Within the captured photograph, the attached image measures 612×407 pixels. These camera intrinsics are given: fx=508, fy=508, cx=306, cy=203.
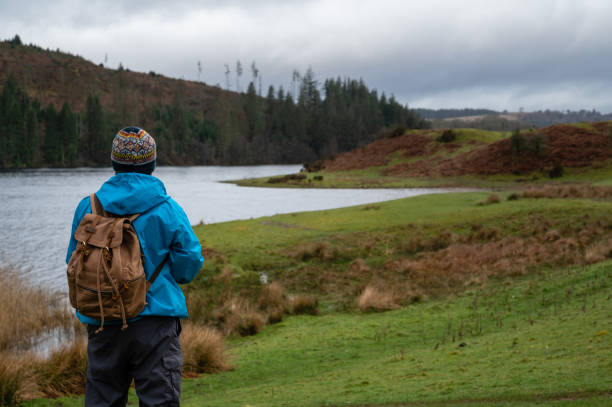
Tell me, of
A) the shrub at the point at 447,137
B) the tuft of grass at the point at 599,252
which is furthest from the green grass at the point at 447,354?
the shrub at the point at 447,137

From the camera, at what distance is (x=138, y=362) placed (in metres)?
3.61

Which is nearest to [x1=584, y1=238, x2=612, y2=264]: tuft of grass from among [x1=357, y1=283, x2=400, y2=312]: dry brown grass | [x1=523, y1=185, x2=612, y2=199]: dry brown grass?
[x1=357, y1=283, x2=400, y2=312]: dry brown grass

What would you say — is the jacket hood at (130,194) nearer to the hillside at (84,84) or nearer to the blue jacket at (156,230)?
the blue jacket at (156,230)

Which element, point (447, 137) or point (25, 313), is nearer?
point (25, 313)

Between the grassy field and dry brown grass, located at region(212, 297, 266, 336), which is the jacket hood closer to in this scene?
the grassy field

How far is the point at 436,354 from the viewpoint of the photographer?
8.67 metres

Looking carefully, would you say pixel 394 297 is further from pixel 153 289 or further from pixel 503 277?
pixel 153 289

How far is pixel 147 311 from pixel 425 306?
37.3 ft

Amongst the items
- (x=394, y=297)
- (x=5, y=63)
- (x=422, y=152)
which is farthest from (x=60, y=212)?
(x=5, y=63)

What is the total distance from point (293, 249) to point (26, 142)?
9436 centimetres

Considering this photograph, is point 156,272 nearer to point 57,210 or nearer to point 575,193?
point 575,193

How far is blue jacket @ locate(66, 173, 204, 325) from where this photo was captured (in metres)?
3.63

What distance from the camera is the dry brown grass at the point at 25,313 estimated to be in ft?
41.0

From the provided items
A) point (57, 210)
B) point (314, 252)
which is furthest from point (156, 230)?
point (57, 210)
